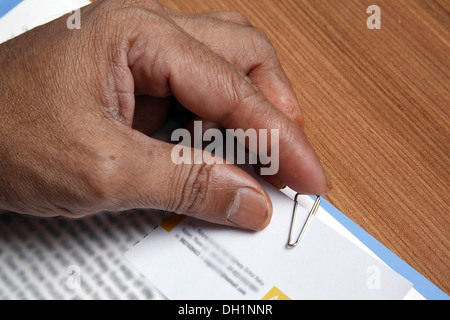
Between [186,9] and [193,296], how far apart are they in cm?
45

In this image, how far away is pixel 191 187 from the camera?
0.44m

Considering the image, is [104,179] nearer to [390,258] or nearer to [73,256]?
[73,256]

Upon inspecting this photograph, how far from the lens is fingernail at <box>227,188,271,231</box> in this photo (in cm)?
46

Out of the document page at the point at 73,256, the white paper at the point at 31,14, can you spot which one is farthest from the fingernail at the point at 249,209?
the white paper at the point at 31,14

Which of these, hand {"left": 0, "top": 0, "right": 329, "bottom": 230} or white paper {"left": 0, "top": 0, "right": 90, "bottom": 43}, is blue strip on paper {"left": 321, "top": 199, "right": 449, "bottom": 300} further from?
white paper {"left": 0, "top": 0, "right": 90, "bottom": 43}

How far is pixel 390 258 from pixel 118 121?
1.18 ft

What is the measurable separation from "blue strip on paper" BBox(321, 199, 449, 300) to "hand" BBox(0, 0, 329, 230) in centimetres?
4

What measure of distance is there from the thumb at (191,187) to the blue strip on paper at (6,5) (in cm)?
41

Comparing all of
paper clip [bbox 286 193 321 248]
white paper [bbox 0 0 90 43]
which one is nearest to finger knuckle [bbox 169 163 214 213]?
paper clip [bbox 286 193 321 248]

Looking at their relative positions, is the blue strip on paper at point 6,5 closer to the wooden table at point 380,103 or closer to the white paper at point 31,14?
the white paper at point 31,14

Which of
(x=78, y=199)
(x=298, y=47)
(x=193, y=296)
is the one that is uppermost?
(x=298, y=47)

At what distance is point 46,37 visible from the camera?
1.51 feet

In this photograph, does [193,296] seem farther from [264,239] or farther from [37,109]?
[37,109]
